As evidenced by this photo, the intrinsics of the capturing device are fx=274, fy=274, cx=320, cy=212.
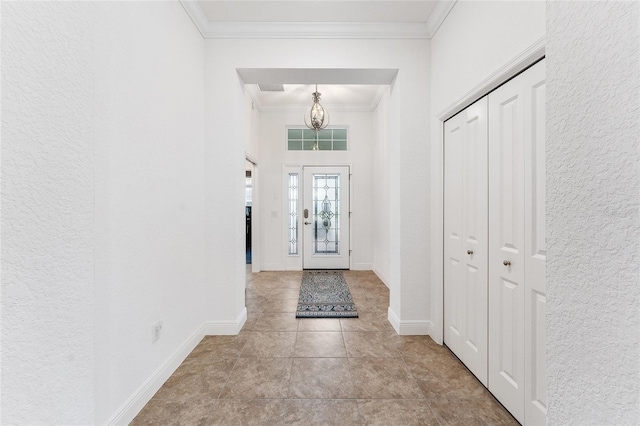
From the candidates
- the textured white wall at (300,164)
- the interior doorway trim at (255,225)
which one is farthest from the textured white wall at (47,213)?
the textured white wall at (300,164)

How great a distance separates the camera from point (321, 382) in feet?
6.27

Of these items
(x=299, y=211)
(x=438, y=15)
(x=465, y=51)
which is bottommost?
(x=299, y=211)

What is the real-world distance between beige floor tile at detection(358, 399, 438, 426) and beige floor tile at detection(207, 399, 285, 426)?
0.51m

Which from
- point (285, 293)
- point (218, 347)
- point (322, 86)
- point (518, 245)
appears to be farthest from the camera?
point (322, 86)

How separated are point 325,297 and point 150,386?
2.26 metres

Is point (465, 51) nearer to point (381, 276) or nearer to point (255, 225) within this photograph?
point (381, 276)

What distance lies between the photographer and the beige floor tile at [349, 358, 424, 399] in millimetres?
1798

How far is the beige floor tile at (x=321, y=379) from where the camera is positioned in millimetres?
1795

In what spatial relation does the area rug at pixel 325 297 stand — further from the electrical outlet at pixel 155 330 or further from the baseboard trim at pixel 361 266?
the electrical outlet at pixel 155 330

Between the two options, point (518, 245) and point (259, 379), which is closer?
point (518, 245)

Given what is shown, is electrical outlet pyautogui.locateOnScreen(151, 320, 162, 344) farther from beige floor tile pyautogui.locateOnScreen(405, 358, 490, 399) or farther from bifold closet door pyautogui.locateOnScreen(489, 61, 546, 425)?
bifold closet door pyautogui.locateOnScreen(489, 61, 546, 425)

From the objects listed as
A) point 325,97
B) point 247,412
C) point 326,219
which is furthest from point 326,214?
point 247,412

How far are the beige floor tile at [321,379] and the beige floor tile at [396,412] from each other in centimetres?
15

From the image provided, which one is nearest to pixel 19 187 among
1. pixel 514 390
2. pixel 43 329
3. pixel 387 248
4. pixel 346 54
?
pixel 43 329
